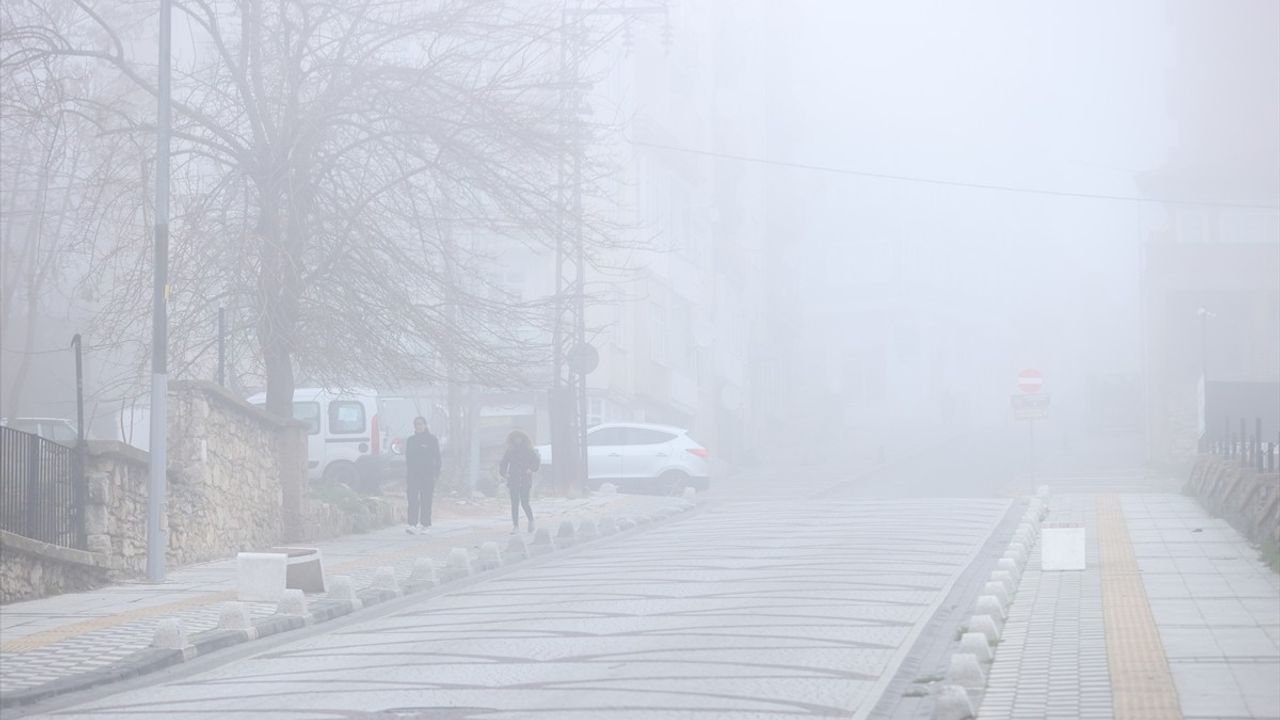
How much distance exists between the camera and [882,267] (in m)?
82.6

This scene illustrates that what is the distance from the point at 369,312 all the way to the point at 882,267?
64072 millimetres

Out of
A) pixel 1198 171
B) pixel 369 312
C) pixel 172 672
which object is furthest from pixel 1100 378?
pixel 172 672

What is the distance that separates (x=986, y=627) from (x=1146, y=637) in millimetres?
1072

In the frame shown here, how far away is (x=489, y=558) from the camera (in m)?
19.0

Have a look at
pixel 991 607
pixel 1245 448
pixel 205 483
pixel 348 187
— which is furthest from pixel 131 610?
pixel 1245 448

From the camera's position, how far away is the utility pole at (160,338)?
16.6 metres

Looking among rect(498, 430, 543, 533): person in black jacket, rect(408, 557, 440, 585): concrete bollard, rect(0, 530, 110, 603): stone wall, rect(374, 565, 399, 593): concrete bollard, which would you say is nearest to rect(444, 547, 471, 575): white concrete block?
rect(408, 557, 440, 585): concrete bollard

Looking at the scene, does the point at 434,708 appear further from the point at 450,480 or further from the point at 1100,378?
the point at 1100,378

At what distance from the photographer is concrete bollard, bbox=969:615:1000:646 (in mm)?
11117

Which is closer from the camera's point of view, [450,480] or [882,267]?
[450,480]

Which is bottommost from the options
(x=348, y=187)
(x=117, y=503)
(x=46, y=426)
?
(x=117, y=503)

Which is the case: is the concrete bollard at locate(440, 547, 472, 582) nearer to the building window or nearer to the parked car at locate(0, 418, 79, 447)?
the parked car at locate(0, 418, 79, 447)

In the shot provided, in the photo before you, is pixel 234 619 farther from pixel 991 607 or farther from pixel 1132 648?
pixel 1132 648

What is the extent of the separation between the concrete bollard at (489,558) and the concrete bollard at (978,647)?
9.22 meters
